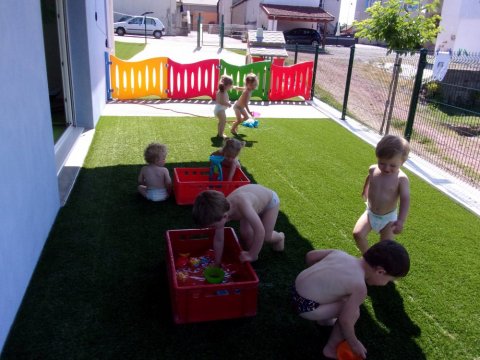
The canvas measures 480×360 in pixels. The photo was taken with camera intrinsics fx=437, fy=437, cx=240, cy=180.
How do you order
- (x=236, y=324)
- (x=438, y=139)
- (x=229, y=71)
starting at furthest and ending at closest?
(x=229, y=71) → (x=438, y=139) → (x=236, y=324)

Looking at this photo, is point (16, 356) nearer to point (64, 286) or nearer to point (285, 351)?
point (64, 286)

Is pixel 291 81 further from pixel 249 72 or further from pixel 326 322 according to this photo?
pixel 326 322

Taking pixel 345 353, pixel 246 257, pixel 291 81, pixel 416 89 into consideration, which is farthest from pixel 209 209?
pixel 291 81

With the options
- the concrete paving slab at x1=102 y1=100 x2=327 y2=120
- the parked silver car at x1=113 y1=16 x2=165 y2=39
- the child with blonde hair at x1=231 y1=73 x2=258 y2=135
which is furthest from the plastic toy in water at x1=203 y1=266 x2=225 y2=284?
the parked silver car at x1=113 y1=16 x2=165 y2=39

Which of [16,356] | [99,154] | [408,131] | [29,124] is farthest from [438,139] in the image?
[16,356]

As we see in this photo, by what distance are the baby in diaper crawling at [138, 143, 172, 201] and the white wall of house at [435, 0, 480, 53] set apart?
79.3 ft

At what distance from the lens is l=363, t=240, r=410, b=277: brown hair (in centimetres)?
272

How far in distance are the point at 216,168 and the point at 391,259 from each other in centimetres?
299

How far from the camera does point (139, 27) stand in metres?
37.3

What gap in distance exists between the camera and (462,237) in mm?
4836

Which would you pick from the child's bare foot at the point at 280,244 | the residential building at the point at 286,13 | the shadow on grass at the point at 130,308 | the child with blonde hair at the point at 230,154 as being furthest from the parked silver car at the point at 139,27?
the child's bare foot at the point at 280,244

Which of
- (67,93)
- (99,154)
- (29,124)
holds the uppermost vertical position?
(29,124)

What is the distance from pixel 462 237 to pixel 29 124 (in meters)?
4.55

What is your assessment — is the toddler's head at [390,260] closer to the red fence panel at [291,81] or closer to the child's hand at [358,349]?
the child's hand at [358,349]
